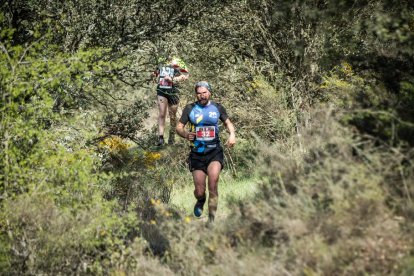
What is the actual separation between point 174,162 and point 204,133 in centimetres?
333

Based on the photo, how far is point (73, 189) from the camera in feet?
22.3

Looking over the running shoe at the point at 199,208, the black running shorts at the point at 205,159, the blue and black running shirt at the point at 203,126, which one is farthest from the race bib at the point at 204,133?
the running shoe at the point at 199,208

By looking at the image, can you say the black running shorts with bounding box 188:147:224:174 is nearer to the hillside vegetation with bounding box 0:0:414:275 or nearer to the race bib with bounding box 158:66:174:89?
the hillside vegetation with bounding box 0:0:414:275

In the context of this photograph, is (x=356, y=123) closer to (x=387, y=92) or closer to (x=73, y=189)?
(x=387, y=92)

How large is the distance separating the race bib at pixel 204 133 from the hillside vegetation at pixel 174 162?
1.09 meters

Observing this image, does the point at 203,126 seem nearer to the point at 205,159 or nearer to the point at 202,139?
the point at 202,139

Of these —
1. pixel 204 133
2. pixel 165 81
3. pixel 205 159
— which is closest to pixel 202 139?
pixel 204 133

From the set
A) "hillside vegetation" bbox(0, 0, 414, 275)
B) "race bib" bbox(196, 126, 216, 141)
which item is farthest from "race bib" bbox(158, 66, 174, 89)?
"race bib" bbox(196, 126, 216, 141)

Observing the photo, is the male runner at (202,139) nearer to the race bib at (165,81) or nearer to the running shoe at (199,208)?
the running shoe at (199,208)

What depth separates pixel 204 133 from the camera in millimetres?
8359

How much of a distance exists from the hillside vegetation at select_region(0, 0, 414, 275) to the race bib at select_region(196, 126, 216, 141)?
3.57 feet

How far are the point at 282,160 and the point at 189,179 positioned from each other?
6720 millimetres

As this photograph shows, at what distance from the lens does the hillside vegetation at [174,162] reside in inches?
190

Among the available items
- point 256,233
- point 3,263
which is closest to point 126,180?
point 3,263
